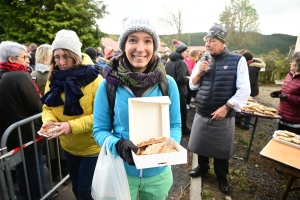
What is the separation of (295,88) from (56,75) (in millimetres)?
3752

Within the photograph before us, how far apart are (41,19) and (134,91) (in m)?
18.1

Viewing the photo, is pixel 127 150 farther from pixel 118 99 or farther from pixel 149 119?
pixel 118 99

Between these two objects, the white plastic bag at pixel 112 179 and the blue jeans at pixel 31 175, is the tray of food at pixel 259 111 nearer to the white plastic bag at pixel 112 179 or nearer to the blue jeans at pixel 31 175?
the white plastic bag at pixel 112 179

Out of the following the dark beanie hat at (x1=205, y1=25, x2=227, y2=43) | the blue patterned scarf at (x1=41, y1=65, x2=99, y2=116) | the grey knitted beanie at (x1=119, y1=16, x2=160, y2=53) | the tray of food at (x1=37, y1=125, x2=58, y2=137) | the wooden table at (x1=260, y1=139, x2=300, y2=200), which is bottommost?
the wooden table at (x1=260, y1=139, x2=300, y2=200)

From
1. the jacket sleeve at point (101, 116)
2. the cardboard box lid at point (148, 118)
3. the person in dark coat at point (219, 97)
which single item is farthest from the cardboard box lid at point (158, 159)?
the person in dark coat at point (219, 97)

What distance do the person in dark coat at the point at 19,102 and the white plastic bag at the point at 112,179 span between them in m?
1.52

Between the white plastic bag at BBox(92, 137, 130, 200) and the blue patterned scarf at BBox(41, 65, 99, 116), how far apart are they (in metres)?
0.73

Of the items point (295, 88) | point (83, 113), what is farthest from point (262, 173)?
point (83, 113)

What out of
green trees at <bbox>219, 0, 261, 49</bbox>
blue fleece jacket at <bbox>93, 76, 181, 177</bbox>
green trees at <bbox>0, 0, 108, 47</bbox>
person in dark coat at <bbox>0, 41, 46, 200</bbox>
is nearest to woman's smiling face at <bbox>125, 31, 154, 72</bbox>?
blue fleece jacket at <bbox>93, 76, 181, 177</bbox>

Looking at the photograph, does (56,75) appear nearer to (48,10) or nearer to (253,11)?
(48,10)

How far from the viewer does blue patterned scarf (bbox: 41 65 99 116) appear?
6.08 ft

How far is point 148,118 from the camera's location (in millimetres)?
1393

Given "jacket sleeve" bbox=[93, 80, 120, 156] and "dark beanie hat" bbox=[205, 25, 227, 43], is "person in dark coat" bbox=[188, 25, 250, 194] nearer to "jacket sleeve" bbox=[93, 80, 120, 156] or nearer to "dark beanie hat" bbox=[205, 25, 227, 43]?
"dark beanie hat" bbox=[205, 25, 227, 43]

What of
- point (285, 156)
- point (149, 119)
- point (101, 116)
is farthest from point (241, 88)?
point (101, 116)
